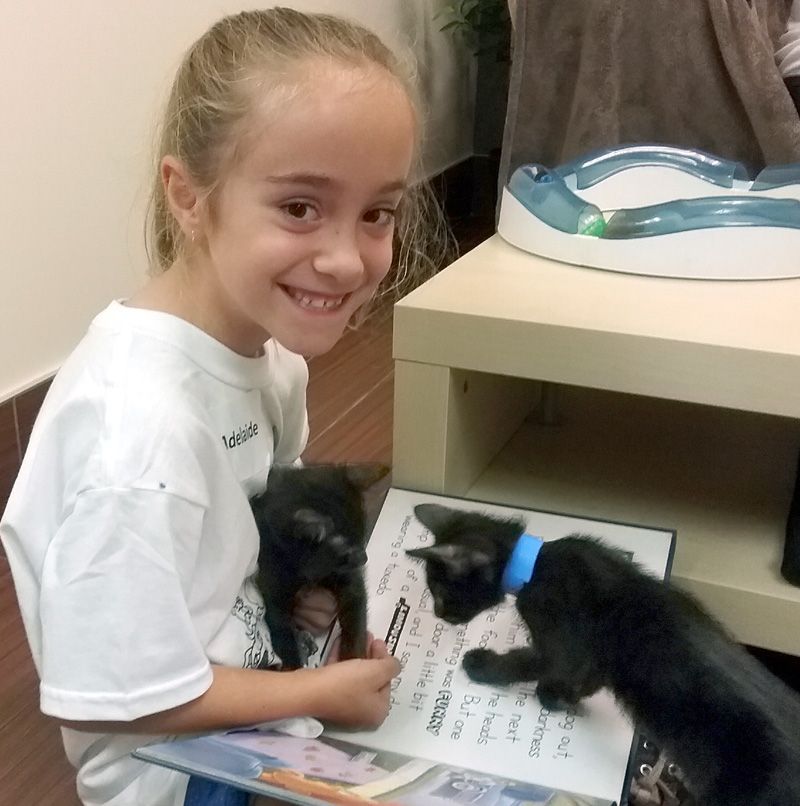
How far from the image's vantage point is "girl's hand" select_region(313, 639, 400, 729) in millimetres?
564

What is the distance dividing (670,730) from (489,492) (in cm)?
33

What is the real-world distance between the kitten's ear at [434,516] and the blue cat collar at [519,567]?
0.06m

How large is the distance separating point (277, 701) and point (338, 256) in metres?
0.26

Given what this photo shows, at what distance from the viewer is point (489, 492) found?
33.4 inches

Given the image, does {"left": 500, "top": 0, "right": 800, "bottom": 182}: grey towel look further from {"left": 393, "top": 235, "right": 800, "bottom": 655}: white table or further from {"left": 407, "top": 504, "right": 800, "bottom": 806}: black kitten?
{"left": 407, "top": 504, "right": 800, "bottom": 806}: black kitten

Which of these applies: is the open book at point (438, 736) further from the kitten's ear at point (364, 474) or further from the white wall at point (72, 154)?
the white wall at point (72, 154)

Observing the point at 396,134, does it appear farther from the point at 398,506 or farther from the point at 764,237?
the point at 764,237

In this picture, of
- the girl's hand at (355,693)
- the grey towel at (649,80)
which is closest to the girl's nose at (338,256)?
the girl's hand at (355,693)

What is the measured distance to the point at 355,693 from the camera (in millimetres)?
572

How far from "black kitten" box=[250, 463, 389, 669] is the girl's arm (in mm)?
45

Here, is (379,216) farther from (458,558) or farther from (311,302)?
(458,558)

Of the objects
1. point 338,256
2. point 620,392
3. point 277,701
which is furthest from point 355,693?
point 620,392

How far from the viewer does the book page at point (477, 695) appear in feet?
1.83

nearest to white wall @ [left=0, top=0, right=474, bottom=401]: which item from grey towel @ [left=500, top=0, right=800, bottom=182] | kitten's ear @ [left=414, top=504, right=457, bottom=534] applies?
grey towel @ [left=500, top=0, right=800, bottom=182]
